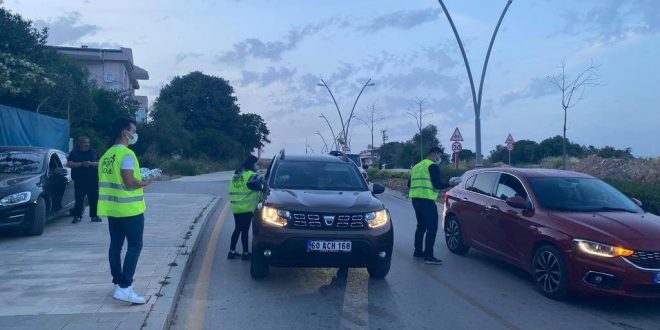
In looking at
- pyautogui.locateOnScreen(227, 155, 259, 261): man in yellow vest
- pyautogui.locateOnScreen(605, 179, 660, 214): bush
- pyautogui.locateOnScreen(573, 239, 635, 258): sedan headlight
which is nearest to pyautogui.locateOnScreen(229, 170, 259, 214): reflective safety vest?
pyautogui.locateOnScreen(227, 155, 259, 261): man in yellow vest

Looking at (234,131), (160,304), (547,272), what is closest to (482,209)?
(547,272)

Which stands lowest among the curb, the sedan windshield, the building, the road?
the road

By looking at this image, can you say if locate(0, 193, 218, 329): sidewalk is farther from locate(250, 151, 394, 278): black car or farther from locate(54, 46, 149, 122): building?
locate(54, 46, 149, 122): building

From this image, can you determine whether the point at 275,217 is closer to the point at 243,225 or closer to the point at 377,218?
the point at 377,218

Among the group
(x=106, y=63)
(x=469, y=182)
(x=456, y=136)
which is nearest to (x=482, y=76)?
(x=456, y=136)

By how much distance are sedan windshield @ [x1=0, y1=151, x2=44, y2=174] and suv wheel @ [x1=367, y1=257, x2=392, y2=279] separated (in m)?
6.33

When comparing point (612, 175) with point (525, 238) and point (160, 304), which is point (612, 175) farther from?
point (160, 304)

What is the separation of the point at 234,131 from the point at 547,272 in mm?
65602

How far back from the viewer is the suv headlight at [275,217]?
23.8 ft

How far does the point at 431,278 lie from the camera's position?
8.21 metres

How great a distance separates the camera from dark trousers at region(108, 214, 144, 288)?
612 cm

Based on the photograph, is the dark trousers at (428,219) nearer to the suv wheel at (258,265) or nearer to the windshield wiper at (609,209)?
the windshield wiper at (609,209)

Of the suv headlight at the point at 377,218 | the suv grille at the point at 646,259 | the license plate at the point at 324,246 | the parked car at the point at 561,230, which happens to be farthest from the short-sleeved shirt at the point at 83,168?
the suv grille at the point at 646,259

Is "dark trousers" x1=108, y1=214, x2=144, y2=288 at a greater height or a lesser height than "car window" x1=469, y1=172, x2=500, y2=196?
lesser
